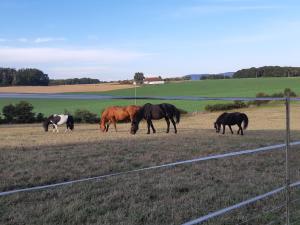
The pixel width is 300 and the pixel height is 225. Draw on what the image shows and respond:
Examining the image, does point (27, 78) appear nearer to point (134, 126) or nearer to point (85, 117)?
point (134, 126)

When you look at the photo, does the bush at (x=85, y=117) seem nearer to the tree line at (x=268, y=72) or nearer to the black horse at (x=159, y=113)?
the black horse at (x=159, y=113)

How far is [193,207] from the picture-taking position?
267 inches

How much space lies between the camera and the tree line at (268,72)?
8681 cm

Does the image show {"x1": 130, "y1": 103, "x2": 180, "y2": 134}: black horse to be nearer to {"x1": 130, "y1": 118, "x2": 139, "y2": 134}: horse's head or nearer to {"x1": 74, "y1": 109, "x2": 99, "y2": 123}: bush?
{"x1": 130, "y1": 118, "x2": 139, "y2": 134}: horse's head

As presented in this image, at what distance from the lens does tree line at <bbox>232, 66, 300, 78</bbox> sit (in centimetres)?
8681

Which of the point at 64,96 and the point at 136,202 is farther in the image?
the point at 136,202

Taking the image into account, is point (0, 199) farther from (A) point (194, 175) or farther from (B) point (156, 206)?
(A) point (194, 175)

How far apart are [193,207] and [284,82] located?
68249 mm


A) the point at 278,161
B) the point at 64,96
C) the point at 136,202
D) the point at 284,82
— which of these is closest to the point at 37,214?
the point at 136,202

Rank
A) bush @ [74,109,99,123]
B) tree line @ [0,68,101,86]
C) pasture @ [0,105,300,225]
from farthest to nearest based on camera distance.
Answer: bush @ [74,109,99,123], tree line @ [0,68,101,86], pasture @ [0,105,300,225]

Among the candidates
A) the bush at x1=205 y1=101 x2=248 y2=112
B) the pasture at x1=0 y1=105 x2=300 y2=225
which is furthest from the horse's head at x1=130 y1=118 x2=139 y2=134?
the bush at x1=205 y1=101 x2=248 y2=112

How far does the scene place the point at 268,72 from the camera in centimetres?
8812

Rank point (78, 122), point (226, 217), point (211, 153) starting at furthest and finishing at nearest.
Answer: point (78, 122) < point (211, 153) < point (226, 217)

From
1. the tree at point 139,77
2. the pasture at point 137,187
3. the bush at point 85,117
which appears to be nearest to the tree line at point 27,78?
the bush at point 85,117
